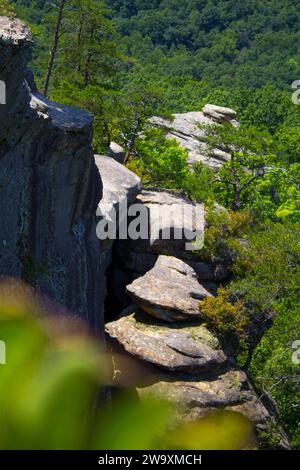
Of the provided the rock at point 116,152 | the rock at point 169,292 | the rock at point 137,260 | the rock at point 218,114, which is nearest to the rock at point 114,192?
the rock at point 137,260

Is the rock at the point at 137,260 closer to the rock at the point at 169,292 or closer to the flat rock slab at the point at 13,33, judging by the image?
the rock at the point at 169,292

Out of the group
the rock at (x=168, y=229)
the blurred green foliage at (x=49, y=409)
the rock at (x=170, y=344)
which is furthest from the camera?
the rock at (x=168, y=229)

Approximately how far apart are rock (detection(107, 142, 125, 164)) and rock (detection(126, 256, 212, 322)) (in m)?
7.36

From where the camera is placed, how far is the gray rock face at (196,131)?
3647 centimetres

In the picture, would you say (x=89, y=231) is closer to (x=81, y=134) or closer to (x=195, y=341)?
(x=81, y=134)

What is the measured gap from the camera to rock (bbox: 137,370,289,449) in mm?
16344

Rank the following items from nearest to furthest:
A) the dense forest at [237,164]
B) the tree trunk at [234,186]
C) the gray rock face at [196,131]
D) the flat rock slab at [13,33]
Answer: the flat rock slab at [13,33] → the dense forest at [237,164] → the tree trunk at [234,186] → the gray rock face at [196,131]

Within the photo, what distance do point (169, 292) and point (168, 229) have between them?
9.65 ft

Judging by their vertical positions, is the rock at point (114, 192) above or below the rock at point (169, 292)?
above

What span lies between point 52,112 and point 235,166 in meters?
17.6

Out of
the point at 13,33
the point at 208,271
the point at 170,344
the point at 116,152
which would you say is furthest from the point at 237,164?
the point at 13,33

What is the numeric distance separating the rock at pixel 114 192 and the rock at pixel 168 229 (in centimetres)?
94

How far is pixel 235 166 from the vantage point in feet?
103
